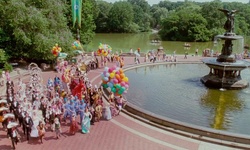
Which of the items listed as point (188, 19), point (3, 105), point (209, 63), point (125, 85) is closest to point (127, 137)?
point (125, 85)

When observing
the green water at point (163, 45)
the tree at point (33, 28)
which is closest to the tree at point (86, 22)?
the green water at point (163, 45)

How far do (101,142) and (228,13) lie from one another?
16552 mm

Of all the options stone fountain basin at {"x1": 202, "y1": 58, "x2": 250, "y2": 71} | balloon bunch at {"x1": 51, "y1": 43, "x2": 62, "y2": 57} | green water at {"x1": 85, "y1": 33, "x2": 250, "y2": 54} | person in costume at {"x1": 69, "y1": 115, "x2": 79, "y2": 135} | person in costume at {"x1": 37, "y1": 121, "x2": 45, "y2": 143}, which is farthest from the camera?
green water at {"x1": 85, "y1": 33, "x2": 250, "y2": 54}

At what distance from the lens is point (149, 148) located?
44.2 feet

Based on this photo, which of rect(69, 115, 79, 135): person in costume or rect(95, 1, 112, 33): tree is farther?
rect(95, 1, 112, 33): tree

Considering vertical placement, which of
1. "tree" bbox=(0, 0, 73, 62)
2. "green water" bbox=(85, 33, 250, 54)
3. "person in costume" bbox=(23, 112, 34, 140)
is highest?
"tree" bbox=(0, 0, 73, 62)

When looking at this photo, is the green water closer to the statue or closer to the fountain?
the statue

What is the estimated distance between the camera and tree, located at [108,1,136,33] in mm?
102750

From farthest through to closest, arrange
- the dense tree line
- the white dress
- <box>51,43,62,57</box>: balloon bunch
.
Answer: <box>51,43,62,57</box>: balloon bunch < the dense tree line < the white dress

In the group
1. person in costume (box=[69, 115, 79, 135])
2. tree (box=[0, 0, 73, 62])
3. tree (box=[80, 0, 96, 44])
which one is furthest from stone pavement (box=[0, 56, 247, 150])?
tree (box=[80, 0, 96, 44])

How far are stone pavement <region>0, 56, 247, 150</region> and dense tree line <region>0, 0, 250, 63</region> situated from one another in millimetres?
14597

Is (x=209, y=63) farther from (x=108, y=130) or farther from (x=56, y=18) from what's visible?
(x=56, y=18)

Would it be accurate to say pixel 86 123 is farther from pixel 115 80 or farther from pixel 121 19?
pixel 121 19

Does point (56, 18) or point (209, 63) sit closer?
point (209, 63)
